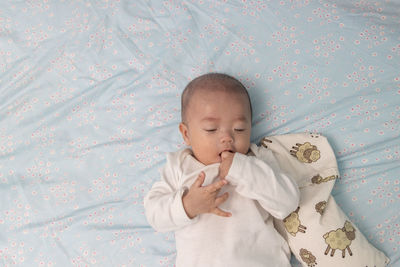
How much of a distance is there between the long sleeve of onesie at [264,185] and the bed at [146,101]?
28 centimetres

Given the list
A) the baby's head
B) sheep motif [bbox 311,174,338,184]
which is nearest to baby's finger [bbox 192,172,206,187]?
the baby's head

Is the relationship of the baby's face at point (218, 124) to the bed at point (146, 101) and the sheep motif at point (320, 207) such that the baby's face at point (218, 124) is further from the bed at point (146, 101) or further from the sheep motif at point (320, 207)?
the sheep motif at point (320, 207)

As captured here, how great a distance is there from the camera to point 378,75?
1.52 metres

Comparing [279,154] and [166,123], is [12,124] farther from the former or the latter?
[279,154]

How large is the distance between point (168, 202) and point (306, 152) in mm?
559

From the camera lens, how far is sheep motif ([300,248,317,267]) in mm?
1377

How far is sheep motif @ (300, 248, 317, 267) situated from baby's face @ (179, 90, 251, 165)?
413 millimetres

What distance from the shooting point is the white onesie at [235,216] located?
1.29 meters

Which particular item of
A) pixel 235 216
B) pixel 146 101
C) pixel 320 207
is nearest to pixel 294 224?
pixel 320 207

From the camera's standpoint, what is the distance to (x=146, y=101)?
1673mm

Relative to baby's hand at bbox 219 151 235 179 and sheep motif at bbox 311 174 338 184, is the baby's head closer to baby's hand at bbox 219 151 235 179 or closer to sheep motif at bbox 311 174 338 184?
baby's hand at bbox 219 151 235 179

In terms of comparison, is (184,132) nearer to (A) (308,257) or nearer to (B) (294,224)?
(B) (294,224)

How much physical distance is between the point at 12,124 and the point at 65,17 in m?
0.55

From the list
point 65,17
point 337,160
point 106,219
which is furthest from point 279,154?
point 65,17
